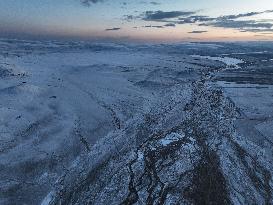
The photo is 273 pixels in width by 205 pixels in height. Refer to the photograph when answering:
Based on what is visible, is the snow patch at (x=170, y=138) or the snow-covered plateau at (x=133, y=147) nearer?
the snow-covered plateau at (x=133, y=147)

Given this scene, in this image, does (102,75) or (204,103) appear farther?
(102,75)

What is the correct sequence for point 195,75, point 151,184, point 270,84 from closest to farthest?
1. point 151,184
2. point 270,84
3. point 195,75

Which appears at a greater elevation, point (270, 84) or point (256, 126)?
point (256, 126)

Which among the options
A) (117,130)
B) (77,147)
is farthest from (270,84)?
(77,147)

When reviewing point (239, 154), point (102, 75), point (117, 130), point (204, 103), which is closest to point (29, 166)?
point (117, 130)

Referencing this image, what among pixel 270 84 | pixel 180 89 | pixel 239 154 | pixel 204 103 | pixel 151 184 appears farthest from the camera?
pixel 270 84

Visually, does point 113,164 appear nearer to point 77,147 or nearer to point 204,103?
point 77,147

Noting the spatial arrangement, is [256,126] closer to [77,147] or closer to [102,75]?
[77,147]

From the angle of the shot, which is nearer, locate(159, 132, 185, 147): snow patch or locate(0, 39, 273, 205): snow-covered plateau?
locate(0, 39, 273, 205): snow-covered plateau

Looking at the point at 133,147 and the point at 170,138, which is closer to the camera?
the point at 133,147
